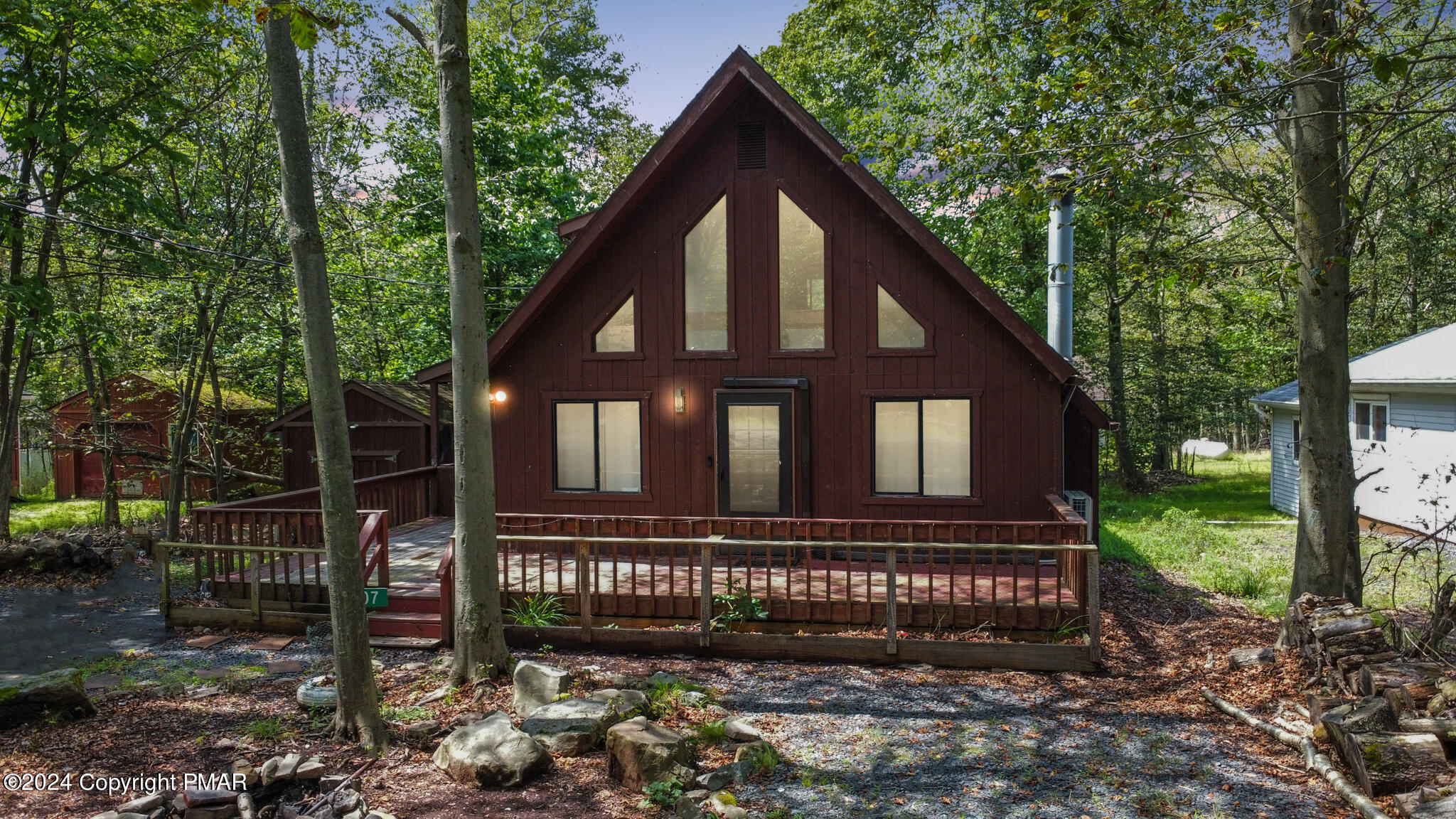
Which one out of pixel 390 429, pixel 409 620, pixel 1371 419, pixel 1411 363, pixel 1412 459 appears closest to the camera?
pixel 409 620

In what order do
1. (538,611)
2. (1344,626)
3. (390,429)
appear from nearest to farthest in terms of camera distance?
(1344,626) < (538,611) < (390,429)

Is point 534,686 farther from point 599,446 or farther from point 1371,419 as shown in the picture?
point 1371,419

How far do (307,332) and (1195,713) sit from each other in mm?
6895

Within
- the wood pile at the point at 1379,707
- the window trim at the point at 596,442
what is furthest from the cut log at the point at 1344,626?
the window trim at the point at 596,442

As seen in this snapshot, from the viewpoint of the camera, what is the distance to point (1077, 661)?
23.7 feet

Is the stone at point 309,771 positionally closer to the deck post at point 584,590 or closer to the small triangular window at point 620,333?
the deck post at point 584,590

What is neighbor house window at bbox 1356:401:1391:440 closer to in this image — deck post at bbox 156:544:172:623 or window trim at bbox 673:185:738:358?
window trim at bbox 673:185:738:358

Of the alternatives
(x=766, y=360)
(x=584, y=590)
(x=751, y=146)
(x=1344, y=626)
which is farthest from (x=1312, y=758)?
(x=751, y=146)

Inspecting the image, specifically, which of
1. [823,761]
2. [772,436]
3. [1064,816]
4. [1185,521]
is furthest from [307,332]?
[1185,521]

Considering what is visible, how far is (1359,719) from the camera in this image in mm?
5168

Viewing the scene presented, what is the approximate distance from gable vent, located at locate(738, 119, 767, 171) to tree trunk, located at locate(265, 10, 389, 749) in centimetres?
646

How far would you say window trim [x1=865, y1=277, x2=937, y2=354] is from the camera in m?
10.5

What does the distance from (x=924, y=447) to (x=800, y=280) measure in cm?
269

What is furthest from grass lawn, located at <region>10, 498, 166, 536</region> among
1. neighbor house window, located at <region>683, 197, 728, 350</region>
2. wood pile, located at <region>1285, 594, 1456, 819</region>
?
wood pile, located at <region>1285, 594, 1456, 819</region>
